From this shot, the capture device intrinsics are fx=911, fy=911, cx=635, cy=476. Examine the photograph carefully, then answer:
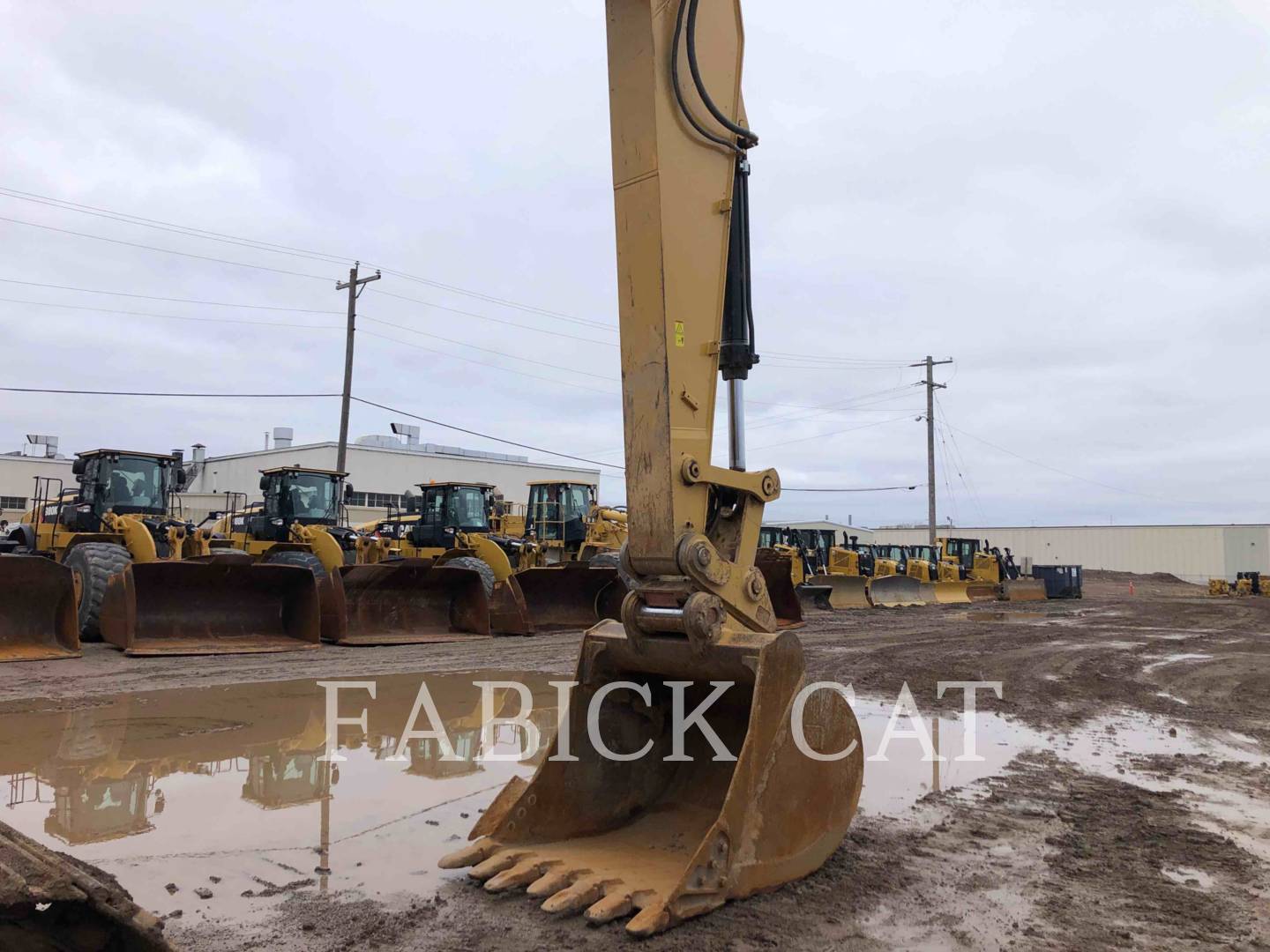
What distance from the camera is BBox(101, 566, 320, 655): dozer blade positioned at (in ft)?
32.1

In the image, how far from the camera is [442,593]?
12.3 m

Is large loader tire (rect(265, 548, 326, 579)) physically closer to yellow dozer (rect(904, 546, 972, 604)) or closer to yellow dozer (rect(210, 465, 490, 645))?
yellow dozer (rect(210, 465, 490, 645))

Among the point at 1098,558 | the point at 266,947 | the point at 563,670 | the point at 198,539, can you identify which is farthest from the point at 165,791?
the point at 1098,558

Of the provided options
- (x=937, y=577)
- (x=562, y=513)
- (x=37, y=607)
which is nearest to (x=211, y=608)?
(x=37, y=607)

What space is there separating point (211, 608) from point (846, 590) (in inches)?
606

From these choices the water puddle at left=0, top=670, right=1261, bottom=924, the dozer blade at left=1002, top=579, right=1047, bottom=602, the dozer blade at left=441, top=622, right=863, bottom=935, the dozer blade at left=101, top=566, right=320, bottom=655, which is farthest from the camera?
the dozer blade at left=1002, top=579, right=1047, bottom=602

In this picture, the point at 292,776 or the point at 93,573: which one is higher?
the point at 93,573

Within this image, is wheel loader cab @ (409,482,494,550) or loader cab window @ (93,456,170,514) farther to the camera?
wheel loader cab @ (409,482,494,550)

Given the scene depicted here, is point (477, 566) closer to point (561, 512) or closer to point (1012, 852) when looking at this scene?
point (561, 512)

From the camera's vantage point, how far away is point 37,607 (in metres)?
9.49

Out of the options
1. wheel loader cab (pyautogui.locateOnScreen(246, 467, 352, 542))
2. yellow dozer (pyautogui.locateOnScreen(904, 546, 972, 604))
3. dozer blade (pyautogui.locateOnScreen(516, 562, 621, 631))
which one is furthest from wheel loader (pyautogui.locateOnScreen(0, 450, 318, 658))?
Answer: yellow dozer (pyautogui.locateOnScreen(904, 546, 972, 604))

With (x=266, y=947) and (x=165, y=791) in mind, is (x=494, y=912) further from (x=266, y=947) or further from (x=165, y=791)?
(x=165, y=791)

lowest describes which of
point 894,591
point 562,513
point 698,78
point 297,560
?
point 894,591

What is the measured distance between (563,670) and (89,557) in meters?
5.70
